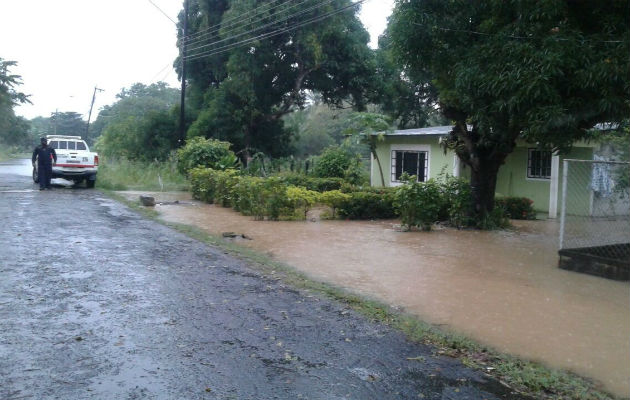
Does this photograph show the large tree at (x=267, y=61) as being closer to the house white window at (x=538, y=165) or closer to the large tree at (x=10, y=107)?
the house white window at (x=538, y=165)

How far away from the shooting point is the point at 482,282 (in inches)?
333

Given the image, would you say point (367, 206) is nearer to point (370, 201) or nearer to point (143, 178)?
point (370, 201)

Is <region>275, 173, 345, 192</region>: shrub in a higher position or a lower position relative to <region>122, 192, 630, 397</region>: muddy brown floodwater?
higher

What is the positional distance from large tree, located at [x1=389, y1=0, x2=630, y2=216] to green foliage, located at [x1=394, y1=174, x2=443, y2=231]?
308 cm

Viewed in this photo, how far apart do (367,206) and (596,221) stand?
20.8 feet

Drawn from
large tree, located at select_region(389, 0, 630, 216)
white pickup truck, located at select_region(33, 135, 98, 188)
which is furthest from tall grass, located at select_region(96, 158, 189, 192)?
large tree, located at select_region(389, 0, 630, 216)

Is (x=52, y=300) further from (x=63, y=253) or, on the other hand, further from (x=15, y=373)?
(x=63, y=253)

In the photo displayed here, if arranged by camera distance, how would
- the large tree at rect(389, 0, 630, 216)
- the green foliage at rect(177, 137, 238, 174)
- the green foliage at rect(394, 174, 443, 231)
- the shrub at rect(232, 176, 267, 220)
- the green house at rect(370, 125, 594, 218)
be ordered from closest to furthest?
the large tree at rect(389, 0, 630, 216)
the green foliage at rect(394, 174, 443, 231)
the shrub at rect(232, 176, 267, 220)
the green house at rect(370, 125, 594, 218)
the green foliage at rect(177, 137, 238, 174)

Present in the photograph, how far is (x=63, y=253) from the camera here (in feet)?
30.9

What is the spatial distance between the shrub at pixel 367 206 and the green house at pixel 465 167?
2.13m

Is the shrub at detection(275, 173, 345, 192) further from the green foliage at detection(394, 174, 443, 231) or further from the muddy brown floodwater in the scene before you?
the green foliage at detection(394, 174, 443, 231)

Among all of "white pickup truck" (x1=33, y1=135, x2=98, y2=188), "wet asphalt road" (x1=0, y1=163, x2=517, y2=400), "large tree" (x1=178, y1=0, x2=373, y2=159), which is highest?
"large tree" (x1=178, y1=0, x2=373, y2=159)

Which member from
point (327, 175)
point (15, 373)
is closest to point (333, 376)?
point (15, 373)

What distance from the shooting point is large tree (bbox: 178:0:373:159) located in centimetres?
2739
